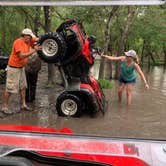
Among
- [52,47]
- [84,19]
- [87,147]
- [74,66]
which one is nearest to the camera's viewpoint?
[87,147]

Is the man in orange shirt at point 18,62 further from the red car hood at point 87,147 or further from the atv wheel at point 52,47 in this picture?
the red car hood at point 87,147

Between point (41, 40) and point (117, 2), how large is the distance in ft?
17.8

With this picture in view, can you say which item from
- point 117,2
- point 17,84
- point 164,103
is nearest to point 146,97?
point 164,103

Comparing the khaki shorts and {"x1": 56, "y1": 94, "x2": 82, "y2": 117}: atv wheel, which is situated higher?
the khaki shorts

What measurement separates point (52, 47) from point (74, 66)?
979 millimetres

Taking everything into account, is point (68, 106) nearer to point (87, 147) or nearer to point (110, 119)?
point (110, 119)

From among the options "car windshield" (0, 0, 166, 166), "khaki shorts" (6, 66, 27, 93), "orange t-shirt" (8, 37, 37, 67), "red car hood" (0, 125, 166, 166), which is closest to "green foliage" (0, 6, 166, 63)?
"car windshield" (0, 0, 166, 166)

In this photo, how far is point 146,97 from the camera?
11867 millimetres

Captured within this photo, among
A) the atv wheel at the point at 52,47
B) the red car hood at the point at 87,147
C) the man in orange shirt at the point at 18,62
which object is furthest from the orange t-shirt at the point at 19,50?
the red car hood at the point at 87,147

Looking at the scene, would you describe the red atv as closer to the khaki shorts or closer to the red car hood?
the khaki shorts

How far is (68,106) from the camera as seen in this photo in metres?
8.34

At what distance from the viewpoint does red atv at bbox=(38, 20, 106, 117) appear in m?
7.78

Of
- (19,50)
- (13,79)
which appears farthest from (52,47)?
(13,79)

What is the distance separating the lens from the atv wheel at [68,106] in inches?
324
